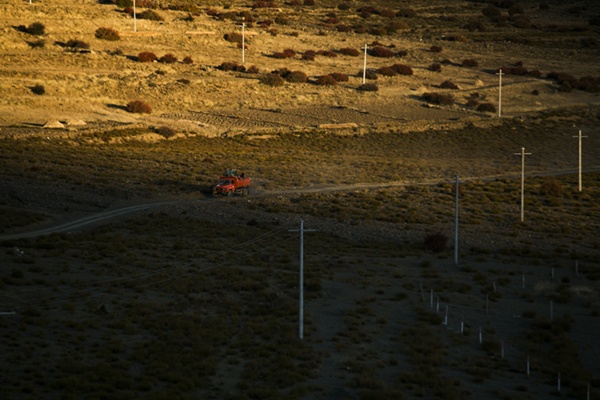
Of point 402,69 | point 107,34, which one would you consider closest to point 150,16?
point 107,34

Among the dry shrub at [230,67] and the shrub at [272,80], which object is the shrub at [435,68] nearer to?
the shrub at [272,80]

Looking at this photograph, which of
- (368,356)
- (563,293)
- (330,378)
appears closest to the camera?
(330,378)

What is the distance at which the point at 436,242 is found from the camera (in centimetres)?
4966

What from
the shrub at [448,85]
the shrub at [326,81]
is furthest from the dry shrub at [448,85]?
the shrub at [326,81]

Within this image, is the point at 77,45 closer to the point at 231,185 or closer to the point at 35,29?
the point at 35,29

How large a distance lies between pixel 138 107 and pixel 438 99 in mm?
29984

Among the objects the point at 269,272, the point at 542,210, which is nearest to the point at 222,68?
the point at 542,210

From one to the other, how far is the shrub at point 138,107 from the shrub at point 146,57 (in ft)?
44.8

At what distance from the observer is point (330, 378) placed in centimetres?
2942

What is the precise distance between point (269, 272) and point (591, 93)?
7154 centimetres

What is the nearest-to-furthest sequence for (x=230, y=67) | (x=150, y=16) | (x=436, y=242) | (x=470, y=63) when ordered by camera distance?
(x=436, y=242) → (x=230, y=67) → (x=150, y=16) → (x=470, y=63)

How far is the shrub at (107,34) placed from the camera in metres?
100

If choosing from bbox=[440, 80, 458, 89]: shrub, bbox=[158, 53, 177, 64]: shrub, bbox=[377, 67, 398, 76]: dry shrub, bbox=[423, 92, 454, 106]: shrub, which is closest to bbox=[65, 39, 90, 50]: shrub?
bbox=[158, 53, 177, 64]: shrub

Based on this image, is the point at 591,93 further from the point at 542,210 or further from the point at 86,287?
the point at 86,287
